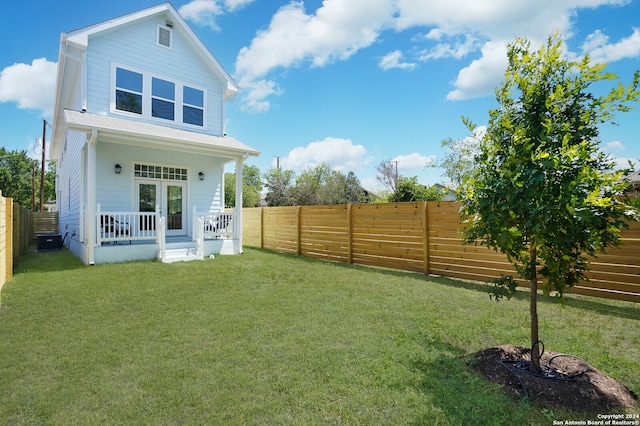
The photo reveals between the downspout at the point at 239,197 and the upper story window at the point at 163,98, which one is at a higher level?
the upper story window at the point at 163,98

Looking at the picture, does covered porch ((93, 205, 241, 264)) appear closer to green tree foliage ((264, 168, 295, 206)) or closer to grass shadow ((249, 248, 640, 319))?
grass shadow ((249, 248, 640, 319))

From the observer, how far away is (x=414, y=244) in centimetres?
780

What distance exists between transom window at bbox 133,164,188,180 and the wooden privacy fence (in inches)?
153

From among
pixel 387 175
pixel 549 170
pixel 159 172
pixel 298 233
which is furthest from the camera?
pixel 387 175

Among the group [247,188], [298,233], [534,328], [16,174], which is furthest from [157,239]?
[247,188]

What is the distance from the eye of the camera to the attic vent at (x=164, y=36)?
11.1m

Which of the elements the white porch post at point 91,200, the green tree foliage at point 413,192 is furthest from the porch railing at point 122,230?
the green tree foliage at point 413,192

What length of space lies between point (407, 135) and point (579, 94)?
70.9ft

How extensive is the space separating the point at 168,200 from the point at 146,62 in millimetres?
4818

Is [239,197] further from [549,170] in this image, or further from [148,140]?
[549,170]

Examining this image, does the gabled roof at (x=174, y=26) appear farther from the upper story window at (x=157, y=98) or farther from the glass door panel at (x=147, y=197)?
the glass door panel at (x=147, y=197)

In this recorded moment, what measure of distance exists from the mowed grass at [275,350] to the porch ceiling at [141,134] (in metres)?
4.08

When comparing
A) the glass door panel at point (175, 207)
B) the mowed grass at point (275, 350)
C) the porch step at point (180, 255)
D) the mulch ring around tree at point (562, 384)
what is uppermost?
the glass door panel at point (175, 207)

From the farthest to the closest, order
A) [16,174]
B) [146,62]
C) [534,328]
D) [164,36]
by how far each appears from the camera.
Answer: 1. [16,174]
2. [164,36]
3. [146,62]
4. [534,328]
